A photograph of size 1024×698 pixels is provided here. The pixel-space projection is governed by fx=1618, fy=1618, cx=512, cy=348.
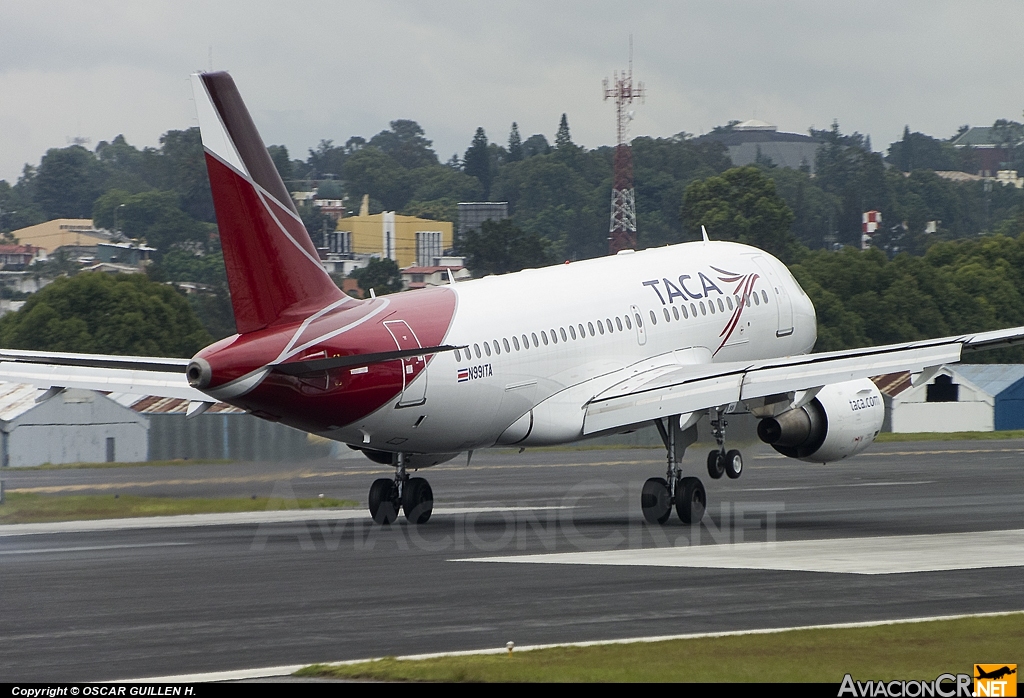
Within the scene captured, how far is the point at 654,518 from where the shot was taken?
113 ft

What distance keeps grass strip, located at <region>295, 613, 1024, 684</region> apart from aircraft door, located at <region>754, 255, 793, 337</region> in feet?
74.9

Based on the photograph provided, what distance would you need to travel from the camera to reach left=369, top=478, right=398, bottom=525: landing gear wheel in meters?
35.1

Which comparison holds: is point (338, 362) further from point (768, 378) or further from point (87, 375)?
point (768, 378)

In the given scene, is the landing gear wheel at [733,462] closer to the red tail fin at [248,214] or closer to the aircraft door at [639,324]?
the aircraft door at [639,324]

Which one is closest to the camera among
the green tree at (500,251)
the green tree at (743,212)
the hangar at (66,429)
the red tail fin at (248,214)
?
the red tail fin at (248,214)

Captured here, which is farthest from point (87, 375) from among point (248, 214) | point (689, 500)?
point (689, 500)

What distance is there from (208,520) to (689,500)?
39.1 ft

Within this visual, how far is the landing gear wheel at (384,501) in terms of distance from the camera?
35062 mm

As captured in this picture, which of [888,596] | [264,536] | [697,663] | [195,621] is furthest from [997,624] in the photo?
[264,536]

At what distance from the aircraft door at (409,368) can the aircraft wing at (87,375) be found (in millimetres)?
5357

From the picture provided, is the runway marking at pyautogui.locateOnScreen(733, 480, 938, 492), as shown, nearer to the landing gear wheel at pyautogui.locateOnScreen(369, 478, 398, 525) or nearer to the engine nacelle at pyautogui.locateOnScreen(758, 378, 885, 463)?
the engine nacelle at pyautogui.locateOnScreen(758, 378, 885, 463)

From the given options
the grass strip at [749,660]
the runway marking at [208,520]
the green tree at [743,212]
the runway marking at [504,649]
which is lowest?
the runway marking at [208,520]

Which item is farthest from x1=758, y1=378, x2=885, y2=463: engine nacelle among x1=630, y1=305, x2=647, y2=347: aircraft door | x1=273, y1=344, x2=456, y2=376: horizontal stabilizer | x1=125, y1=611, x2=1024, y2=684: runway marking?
x1=125, y1=611, x2=1024, y2=684: runway marking

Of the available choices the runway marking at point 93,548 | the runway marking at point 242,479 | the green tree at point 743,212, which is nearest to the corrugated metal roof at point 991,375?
the runway marking at point 242,479
